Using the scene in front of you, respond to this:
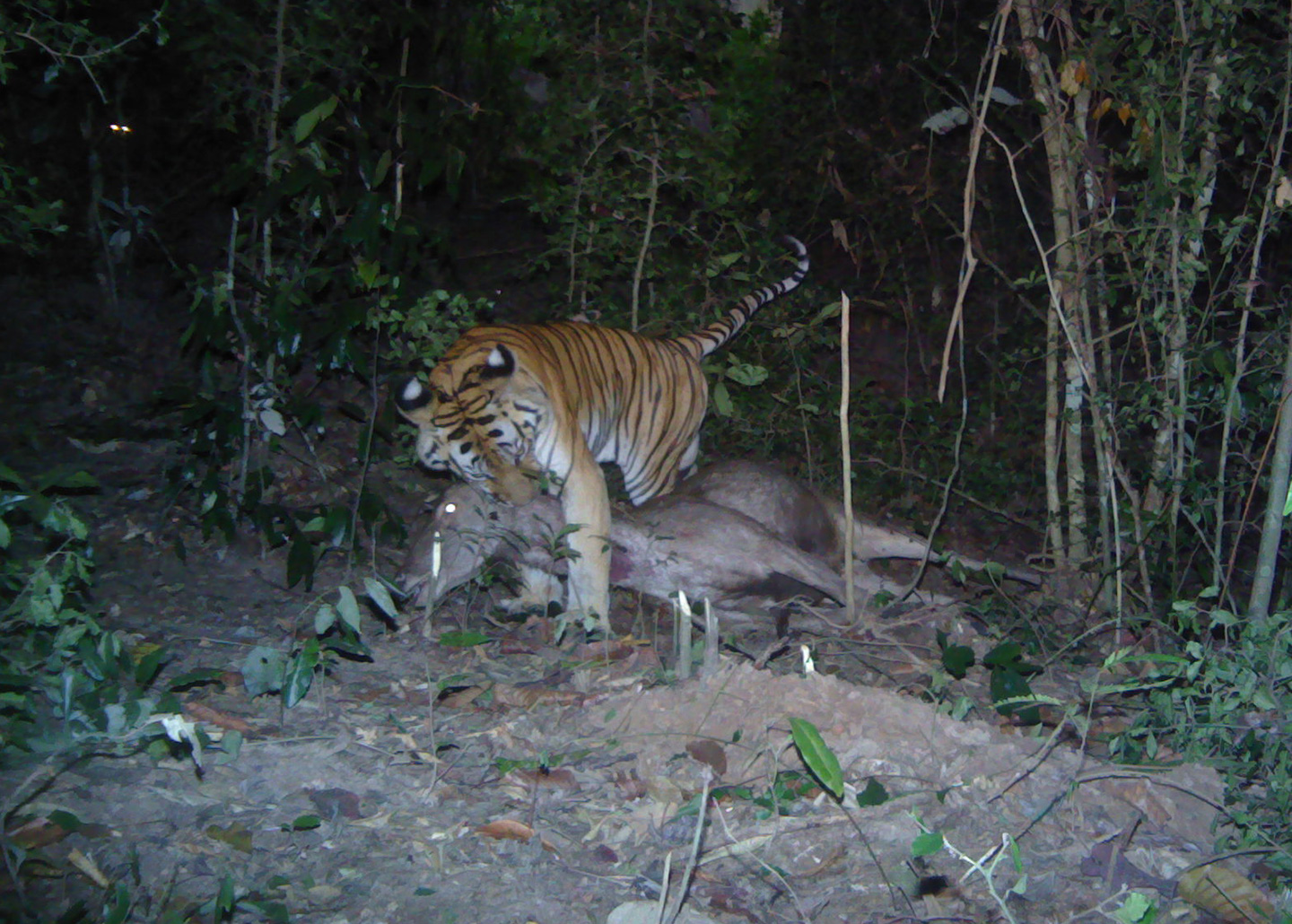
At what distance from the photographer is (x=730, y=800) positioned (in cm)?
277

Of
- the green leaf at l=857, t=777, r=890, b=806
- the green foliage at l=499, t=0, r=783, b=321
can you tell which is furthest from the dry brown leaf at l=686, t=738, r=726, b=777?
the green foliage at l=499, t=0, r=783, b=321

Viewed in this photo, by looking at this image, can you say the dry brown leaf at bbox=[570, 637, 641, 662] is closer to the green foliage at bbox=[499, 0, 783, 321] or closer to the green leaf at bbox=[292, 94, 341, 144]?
the green leaf at bbox=[292, 94, 341, 144]

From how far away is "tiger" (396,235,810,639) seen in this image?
470 cm

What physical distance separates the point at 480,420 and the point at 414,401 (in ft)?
1.03

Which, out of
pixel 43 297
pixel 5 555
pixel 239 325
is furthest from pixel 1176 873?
pixel 43 297

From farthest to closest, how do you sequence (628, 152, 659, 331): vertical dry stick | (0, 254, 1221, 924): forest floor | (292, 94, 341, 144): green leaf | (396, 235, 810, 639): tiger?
1. (628, 152, 659, 331): vertical dry stick
2. (396, 235, 810, 639): tiger
3. (292, 94, 341, 144): green leaf
4. (0, 254, 1221, 924): forest floor

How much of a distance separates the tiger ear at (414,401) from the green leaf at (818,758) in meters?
2.82

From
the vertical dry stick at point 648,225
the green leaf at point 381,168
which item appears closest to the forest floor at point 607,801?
the green leaf at point 381,168

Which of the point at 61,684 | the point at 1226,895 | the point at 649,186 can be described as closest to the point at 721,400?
the point at 649,186

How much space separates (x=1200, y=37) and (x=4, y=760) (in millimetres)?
4325

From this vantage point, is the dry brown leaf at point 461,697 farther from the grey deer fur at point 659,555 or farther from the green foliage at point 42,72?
the green foliage at point 42,72

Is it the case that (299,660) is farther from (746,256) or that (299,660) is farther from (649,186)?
(746,256)

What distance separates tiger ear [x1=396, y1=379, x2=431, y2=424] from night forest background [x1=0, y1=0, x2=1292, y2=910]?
0.41ft

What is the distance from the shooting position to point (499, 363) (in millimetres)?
4727
